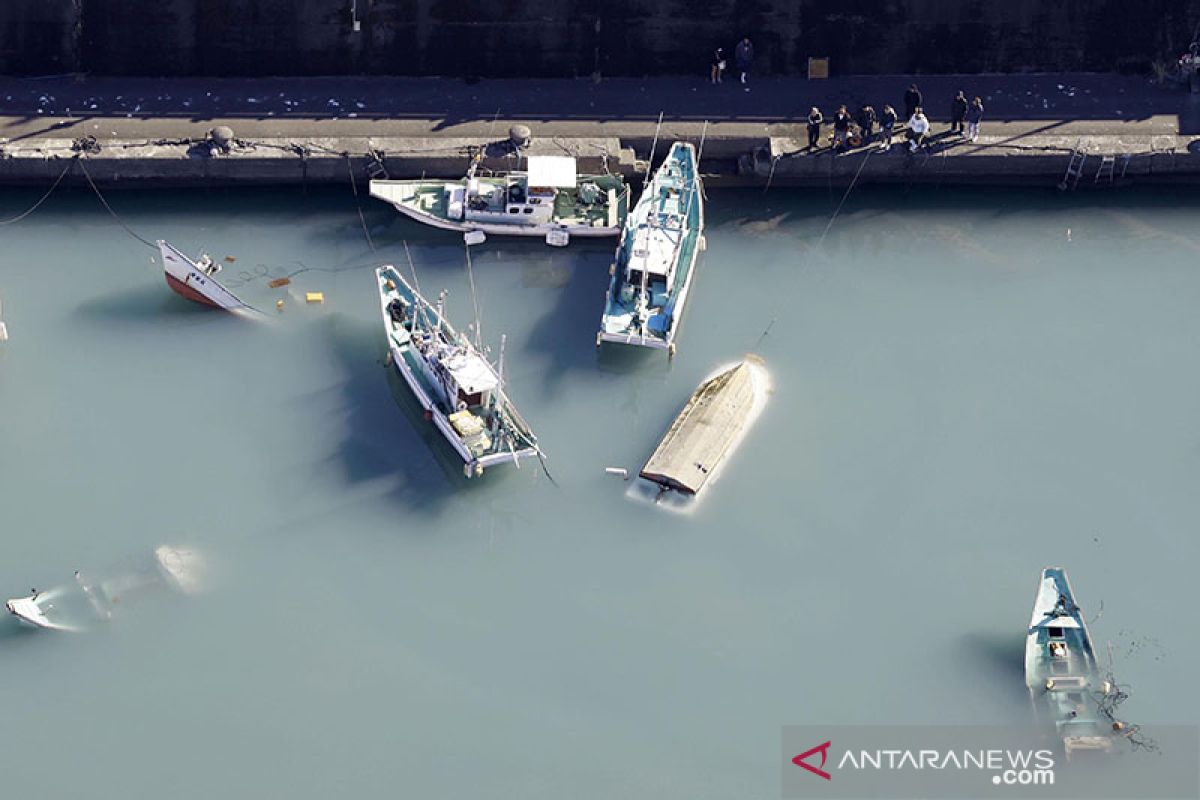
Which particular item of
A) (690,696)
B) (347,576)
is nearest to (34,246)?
(347,576)

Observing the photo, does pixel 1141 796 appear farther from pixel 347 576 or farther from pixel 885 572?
pixel 347 576

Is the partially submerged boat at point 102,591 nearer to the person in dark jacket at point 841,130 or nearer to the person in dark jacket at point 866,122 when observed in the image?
the person in dark jacket at point 841,130

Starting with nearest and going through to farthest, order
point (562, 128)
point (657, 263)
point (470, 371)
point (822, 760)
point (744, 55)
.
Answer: point (822, 760), point (470, 371), point (657, 263), point (562, 128), point (744, 55)

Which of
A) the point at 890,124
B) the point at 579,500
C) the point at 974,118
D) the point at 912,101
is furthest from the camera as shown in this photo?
the point at 974,118

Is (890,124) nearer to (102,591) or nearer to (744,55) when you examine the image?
(744,55)

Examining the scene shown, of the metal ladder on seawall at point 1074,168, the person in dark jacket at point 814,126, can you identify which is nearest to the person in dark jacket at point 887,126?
the person in dark jacket at point 814,126

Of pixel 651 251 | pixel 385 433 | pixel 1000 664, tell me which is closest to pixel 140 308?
pixel 385 433
